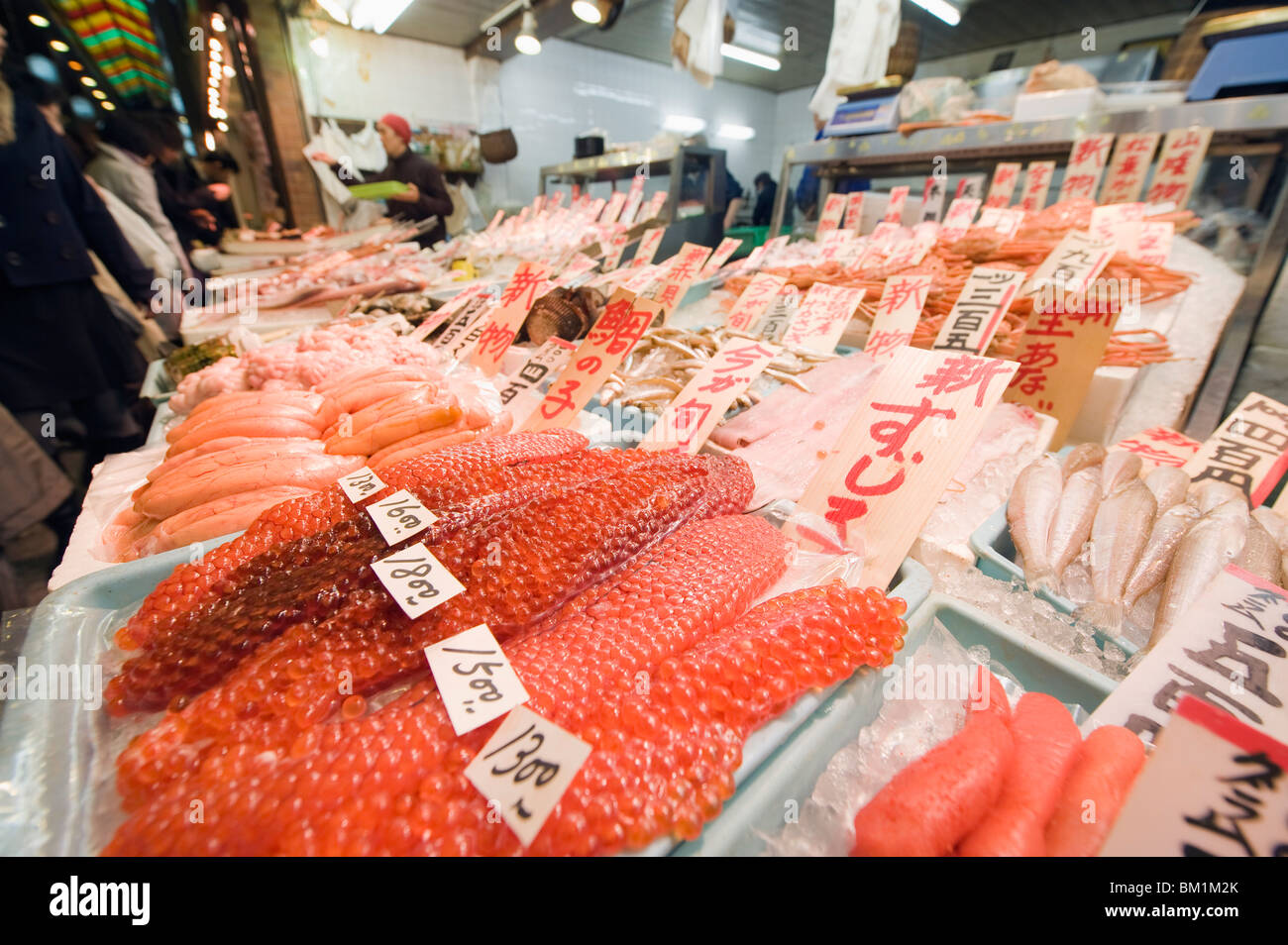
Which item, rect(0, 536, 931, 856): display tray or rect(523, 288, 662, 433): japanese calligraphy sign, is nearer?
rect(0, 536, 931, 856): display tray

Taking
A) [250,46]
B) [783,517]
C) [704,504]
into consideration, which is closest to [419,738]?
[704,504]

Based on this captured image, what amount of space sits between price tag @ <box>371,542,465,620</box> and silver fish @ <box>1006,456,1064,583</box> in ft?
4.51

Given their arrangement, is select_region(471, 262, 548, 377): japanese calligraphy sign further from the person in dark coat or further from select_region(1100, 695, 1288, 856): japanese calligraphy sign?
the person in dark coat

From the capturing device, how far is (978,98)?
4.63m

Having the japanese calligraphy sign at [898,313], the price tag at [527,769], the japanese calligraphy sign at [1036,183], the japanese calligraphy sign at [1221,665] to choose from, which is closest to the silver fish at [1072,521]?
the japanese calligraphy sign at [1221,665]

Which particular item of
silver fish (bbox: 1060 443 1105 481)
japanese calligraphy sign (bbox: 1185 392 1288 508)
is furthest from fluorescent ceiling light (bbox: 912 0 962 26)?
silver fish (bbox: 1060 443 1105 481)

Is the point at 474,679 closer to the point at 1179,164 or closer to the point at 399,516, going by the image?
the point at 399,516

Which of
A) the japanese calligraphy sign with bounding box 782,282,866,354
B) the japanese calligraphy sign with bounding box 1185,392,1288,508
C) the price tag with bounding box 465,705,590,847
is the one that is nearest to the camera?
the price tag with bounding box 465,705,590,847

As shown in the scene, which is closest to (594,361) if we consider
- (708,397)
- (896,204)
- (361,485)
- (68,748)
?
(708,397)

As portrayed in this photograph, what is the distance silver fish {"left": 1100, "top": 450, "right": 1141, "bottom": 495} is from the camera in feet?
5.48

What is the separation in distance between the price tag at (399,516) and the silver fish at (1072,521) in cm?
153

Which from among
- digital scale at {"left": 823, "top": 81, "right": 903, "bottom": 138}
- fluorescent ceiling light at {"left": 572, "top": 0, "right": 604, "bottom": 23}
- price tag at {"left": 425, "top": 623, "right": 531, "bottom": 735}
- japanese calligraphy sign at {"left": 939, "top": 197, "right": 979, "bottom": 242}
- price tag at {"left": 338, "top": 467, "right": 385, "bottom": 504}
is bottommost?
price tag at {"left": 425, "top": 623, "right": 531, "bottom": 735}

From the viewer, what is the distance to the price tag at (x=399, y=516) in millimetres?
1080

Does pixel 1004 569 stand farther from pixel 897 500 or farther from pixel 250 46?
pixel 250 46
